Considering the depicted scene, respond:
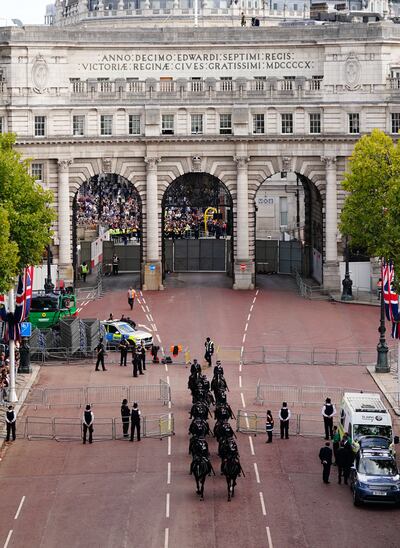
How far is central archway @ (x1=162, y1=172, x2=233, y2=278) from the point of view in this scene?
12525cm

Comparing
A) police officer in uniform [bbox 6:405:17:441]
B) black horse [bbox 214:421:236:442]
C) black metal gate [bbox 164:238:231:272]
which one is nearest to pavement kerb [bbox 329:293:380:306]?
black metal gate [bbox 164:238:231:272]

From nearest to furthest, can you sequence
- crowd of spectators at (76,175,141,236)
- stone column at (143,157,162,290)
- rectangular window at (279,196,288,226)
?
stone column at (143,157,162,290)
rectangular window at (279,196,288,226)
crowd of spectators at (76,175,141,236)

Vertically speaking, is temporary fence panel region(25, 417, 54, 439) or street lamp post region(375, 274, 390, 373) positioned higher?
street lamp post region(375, 274, 390, 373)

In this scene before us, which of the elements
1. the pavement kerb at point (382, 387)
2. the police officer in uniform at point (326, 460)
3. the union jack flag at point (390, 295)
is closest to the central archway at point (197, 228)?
the pavement kerb at point (382, 387)

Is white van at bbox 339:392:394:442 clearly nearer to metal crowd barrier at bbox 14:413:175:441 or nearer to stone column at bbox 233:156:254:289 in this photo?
metal crowd barrier at bbox 14:413:175:441

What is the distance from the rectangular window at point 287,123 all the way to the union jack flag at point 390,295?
3738 centimetres

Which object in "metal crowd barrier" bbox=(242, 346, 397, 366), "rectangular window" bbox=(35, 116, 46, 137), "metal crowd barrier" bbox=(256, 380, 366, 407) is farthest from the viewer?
"rectangular window" bbox=(35, 116, 46, 137)

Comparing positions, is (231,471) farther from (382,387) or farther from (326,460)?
(382,387)

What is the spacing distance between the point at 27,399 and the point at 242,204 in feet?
148

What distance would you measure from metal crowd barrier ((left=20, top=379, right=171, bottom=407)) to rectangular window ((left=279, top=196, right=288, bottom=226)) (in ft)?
268

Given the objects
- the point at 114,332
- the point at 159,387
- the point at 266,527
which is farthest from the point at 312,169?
the point at 266,527

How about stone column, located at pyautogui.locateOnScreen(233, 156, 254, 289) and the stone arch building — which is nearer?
the stone arch building

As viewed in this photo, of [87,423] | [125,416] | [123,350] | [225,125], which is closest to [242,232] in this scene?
[225,125]

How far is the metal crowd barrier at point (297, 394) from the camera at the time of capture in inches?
2746
